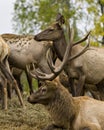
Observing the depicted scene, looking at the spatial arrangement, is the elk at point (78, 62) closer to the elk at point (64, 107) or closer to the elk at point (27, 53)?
the elk at point (27, 53)

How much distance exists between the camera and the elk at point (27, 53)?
12172 millimetres

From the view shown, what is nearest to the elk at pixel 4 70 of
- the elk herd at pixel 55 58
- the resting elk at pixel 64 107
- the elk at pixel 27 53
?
the elk herd at pixel 55 58

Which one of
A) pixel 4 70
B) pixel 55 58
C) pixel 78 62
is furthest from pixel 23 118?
pixel 55 58

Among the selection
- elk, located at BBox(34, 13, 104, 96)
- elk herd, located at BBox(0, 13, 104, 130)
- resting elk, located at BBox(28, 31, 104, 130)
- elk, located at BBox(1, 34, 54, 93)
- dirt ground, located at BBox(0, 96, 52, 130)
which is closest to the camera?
resting elk, located at BBox(28, 31, 104, 130)

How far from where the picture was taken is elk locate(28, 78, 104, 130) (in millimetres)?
8273

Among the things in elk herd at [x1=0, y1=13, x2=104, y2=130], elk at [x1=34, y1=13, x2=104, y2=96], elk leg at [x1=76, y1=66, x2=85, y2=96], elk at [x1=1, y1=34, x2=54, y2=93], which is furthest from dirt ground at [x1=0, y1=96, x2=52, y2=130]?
elk at [x1=1, y1=34, x2=54, y2=93]

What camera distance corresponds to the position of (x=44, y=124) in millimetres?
9703

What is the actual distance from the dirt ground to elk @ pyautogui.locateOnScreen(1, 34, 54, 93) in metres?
1.17

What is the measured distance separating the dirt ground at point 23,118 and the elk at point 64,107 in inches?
43.8

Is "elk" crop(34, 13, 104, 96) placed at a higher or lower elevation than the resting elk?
lower

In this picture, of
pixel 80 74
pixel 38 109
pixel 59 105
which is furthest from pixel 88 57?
pixel 59 105

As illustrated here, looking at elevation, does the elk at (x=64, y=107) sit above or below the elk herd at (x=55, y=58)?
above

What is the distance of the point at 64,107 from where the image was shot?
844 cm

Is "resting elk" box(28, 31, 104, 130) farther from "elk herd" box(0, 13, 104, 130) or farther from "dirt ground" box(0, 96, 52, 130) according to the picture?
"dirt ground" box(0, 96, 52, 130)
